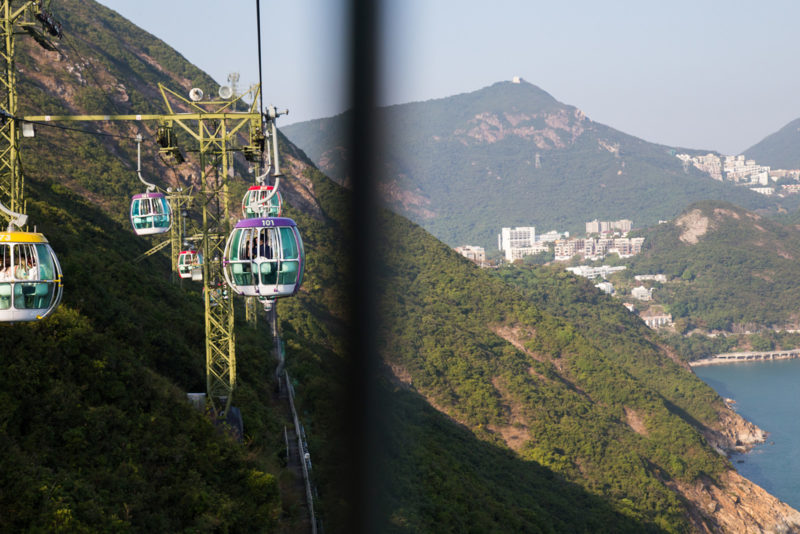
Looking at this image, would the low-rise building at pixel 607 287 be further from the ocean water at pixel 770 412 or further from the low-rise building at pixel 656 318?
the ocean water at pixel 770 412

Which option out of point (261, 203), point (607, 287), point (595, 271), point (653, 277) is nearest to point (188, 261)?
point (261, 203)

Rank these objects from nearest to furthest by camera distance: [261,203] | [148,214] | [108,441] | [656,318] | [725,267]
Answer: [108,441], [261,203], [148,214], [656,318], [725,267]

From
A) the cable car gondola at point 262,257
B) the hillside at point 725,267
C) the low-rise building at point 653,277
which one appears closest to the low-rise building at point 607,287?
the hillside at point 725,267

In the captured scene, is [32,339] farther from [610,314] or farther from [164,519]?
[610,314]

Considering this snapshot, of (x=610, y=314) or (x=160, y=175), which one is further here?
(x=610, y=314)

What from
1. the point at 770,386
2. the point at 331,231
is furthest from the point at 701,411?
the point at 331,231

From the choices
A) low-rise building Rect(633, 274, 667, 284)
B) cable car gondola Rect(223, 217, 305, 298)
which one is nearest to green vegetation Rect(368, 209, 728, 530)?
cable car gondola Rect(223, 217, 305, 298)

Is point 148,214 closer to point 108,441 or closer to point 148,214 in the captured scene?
point 148,214

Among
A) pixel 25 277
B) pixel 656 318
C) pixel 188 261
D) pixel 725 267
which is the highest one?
pixel 25 277
